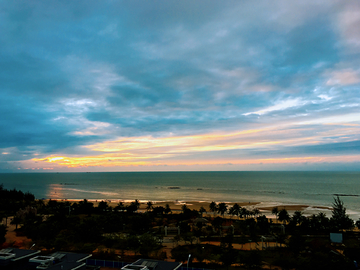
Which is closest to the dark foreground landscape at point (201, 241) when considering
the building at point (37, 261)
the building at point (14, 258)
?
the building at point (14, 258)

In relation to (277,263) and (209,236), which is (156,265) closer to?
(277,263)

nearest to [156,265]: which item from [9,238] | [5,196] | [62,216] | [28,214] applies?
[9,238]

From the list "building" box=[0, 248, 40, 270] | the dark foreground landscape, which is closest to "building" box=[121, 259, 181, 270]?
the dark foreground landscape

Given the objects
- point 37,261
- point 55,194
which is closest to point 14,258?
point 37,261

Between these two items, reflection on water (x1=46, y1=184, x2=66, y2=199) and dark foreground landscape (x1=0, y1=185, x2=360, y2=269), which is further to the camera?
reflection on water (x1=46, y1=184, x2=66, y2=199)

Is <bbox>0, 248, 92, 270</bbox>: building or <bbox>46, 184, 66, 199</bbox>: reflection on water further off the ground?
<bbox>0, 248, 92, 270</bbox>: building

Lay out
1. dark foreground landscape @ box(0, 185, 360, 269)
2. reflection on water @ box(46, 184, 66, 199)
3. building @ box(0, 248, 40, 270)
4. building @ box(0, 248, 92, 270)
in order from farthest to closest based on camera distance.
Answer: reflection on water @ box(46, 184, 66, 199) < dark foreground landscape @ box(0, 185, 360, 269) < building @ box(0, 248, 40, 270) < building @ box(0, 248, 92, 270)

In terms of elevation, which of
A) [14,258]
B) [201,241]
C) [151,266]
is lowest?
[201,241]

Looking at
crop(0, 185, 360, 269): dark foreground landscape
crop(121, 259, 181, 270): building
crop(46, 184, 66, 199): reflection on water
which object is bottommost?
crop(46, 184, 66, 199): reflection on water

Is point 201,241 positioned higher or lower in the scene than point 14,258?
lower

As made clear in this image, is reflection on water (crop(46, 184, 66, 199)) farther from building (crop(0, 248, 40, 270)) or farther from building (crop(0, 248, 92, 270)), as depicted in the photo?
building (crop(0, 248, 92, 270))

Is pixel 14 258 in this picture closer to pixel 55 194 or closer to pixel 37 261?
pixel 37 261

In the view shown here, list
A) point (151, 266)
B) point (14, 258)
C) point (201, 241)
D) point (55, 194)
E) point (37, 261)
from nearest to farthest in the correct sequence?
1. point (151, 266)
2. point (37, 261)
3. point (14, 258)
4. point (201, 241)
5. point (55, 194)

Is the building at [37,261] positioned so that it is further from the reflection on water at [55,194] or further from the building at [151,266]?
the reflection on water at [55,194]
